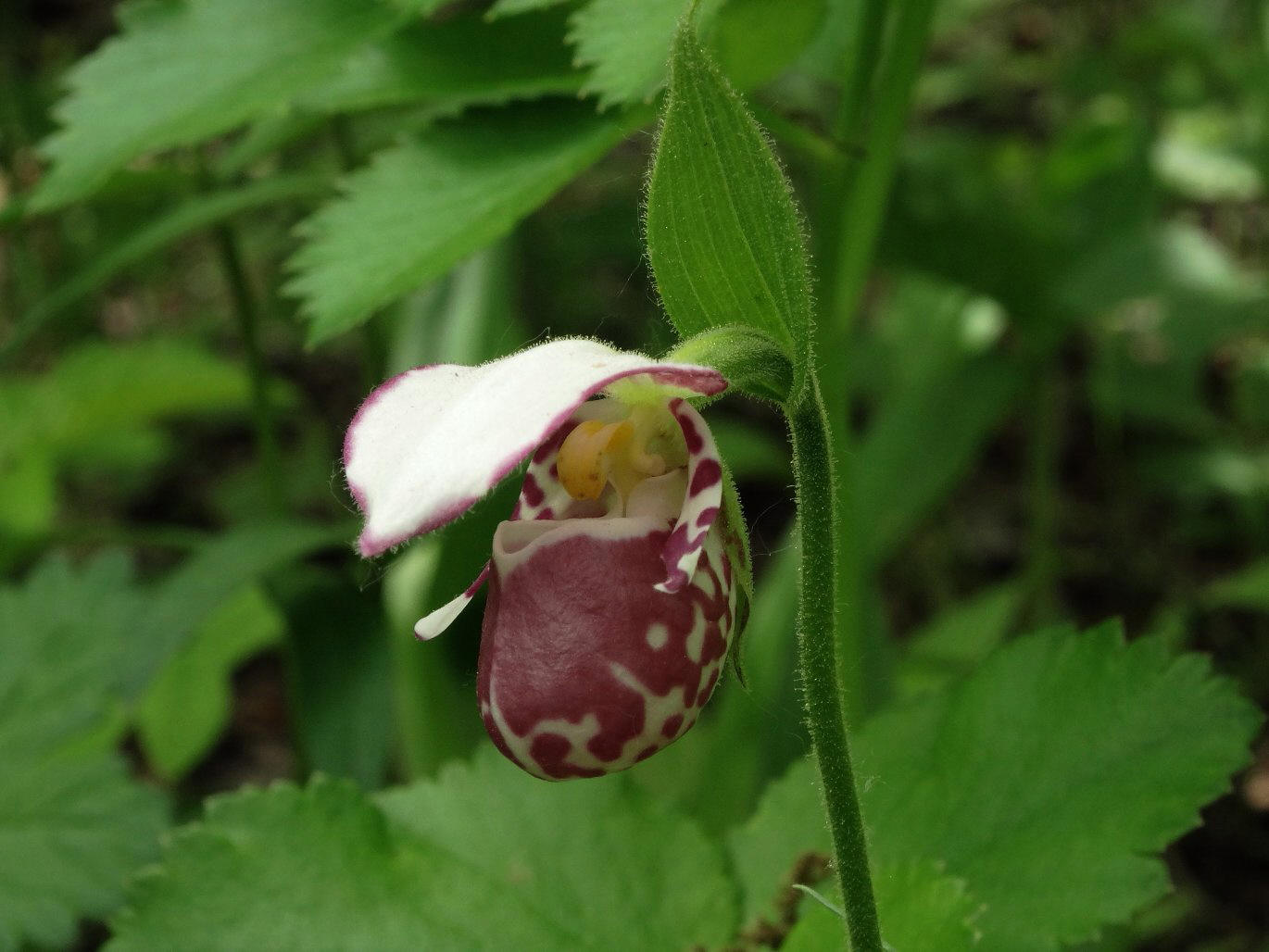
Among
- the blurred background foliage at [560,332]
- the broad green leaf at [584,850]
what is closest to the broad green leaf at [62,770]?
the blurred background foliage at [560,332]

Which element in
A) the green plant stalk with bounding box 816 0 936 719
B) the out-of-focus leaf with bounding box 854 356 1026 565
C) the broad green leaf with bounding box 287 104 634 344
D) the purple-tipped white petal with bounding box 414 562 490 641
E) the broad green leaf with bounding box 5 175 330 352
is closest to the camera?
the purple-tipped white petal with bounding box 414 562 490 641

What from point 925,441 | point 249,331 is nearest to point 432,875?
point 249,331

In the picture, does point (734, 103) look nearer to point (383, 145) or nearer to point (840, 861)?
point (840, 861)

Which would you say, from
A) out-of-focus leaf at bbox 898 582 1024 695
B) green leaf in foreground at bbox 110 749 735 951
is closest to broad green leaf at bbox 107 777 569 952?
green leaf in foreground at bbox 110 749 735 951

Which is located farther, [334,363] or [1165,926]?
[334,363]

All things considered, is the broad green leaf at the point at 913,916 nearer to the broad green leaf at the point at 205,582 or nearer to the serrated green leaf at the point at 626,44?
the serrated green leaf at the point at 626,44

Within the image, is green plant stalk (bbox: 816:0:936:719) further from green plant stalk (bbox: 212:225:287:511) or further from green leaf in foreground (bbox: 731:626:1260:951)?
green plant stalk (bbox: 212:225:287:511)

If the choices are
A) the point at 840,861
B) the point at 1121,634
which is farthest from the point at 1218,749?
the point at 840,861

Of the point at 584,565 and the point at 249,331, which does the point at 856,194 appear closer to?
the point at 584,565
